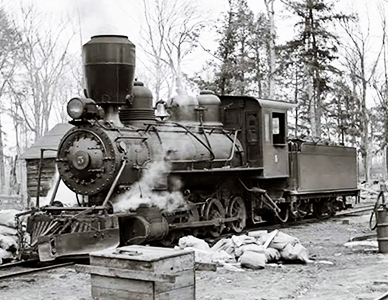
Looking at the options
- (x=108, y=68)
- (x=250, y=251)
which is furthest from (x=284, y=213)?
(x=108, y=68)

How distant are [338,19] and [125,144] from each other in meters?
22.7

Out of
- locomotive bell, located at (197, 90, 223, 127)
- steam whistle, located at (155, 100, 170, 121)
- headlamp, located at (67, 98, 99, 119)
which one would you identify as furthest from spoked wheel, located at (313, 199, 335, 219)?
headlamp, located at (67, 98, 99, 119)

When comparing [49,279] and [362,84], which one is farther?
[362,84]

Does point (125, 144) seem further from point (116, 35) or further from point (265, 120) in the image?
point (265, 120)

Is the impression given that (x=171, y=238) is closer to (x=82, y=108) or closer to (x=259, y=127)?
(x=82, y=108)

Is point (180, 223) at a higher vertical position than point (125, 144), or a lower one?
lower

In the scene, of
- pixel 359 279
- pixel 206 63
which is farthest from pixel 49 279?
pixel 206 63

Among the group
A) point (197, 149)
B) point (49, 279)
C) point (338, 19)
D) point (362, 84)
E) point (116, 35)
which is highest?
point (338, 19)

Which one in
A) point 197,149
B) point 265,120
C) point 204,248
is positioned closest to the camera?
point 204,248

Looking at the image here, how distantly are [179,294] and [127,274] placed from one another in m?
0.56

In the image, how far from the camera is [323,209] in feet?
59.2

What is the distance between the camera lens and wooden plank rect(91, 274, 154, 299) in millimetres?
5845

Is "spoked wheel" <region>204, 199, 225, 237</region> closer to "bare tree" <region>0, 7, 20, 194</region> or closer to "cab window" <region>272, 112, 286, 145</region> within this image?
"cab window" <region>272, 112, 286, 145</region>

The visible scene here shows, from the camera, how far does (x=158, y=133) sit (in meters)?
11.7
